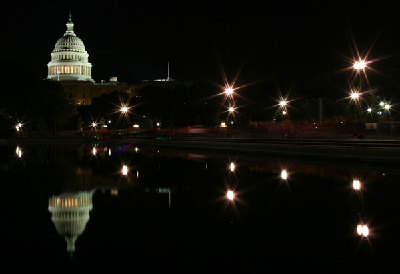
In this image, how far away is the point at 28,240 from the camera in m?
7.17

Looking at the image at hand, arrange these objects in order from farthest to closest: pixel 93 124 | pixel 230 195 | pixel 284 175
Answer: pixel 93 124, pixel 284 175, pixel 230 195

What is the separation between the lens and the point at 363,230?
301 inches

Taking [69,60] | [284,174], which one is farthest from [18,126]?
[69,60]

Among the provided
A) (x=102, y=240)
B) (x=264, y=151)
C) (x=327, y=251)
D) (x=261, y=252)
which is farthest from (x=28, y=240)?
(x=264, y=151)

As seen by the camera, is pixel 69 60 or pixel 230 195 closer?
pixel 230 195

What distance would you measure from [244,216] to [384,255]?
306 cm

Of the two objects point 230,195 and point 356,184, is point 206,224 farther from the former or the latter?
point 356,184

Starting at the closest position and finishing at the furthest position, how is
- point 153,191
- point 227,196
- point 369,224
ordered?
point 369,224 → point 227,196 → point 153,191

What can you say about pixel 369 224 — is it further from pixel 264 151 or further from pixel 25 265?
pixel 264 151

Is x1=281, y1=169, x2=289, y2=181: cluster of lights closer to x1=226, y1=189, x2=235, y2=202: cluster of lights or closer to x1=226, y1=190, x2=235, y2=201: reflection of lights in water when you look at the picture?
x1=226, y1=189, x2=235, y2=202: cluster of lights

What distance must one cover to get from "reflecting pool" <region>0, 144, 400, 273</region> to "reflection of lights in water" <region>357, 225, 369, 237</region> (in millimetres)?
20

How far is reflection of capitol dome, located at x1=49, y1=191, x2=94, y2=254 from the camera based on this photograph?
7.59 meters

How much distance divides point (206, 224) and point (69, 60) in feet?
553

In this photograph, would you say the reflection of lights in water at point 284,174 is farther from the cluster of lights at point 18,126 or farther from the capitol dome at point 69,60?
the capitol dome at point 69,60
